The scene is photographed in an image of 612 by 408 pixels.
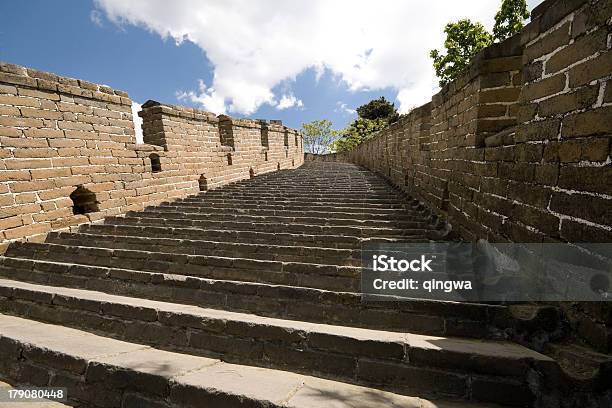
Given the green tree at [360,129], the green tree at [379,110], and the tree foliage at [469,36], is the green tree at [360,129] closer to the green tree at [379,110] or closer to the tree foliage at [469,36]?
the green tree at [379,110]

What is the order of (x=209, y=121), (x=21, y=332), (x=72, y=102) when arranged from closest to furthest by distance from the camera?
(x=21, y=332)
(x=72, y=102)
(x=209, y=121)

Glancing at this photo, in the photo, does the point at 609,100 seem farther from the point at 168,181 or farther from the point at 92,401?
the point at 168,181

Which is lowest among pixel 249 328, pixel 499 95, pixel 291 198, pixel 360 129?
pixel 249 328

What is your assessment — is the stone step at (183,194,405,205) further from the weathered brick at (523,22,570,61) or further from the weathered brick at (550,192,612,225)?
the weathered brick at (550,192,612,225)

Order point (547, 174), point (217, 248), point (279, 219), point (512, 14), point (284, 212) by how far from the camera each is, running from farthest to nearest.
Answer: point (512, 14)
point (284, 212)
point (279, 219)
point (217, 248)
point (547, 174)

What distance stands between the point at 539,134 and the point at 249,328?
258 cm

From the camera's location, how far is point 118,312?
9.07 ft

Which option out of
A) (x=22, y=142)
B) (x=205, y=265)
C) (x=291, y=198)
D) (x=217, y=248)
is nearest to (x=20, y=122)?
(x=22, y=142)

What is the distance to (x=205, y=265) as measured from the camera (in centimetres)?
342

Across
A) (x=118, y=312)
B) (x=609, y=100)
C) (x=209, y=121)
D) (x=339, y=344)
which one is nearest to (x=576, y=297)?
(x=609, y=100)

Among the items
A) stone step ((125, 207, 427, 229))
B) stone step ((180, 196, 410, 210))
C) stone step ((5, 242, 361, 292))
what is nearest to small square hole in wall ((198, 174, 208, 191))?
stone step ((180, 196, 410, 210))

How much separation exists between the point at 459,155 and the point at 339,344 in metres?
2.55

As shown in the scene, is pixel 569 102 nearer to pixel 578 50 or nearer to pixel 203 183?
pixel 578 50

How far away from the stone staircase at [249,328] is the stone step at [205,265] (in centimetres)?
2
